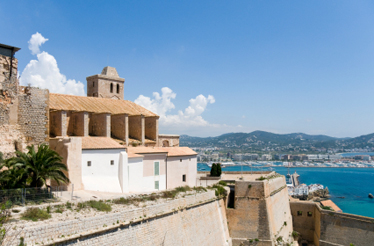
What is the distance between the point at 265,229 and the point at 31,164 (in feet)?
48.5

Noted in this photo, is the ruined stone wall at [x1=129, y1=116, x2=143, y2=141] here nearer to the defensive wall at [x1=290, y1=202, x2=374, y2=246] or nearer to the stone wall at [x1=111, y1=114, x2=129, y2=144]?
the stone wall at [x1=111, y1=114, x2=129, y2=144]

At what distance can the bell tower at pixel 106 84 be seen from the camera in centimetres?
2958

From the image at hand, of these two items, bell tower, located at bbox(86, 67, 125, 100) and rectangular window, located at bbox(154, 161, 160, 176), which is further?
bell tower, located at bbox(86, 67, 125, 100)

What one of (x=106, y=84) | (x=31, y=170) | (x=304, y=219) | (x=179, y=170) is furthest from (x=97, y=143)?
(x=304, y=219)

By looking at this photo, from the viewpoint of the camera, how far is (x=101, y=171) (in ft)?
59.2

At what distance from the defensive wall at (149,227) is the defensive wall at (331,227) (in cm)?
1008

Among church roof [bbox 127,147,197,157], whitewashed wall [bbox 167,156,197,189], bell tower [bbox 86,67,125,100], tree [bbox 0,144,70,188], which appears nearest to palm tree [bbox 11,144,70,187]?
tree [bbox 0,144,70,188]

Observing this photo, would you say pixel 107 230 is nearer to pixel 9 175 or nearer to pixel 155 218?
pixel 155 218

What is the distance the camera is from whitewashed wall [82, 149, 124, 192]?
55.9ft

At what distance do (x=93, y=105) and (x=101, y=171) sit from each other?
24.9 feet

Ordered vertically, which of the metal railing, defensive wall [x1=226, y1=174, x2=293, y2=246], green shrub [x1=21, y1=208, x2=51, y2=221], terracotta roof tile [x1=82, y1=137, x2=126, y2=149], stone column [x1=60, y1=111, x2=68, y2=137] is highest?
stone column [x1=60, y1=111, x2=68, y2=137]

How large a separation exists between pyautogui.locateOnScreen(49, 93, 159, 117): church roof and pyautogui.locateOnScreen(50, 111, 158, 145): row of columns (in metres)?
0.44

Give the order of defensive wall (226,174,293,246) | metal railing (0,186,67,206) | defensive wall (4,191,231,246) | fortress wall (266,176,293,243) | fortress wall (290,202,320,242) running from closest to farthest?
defensive wall (4,191,231,246), metal railing (0,186,67,206), defensive wall (226,174,293,246), fortress wall (266,176,293,243), fortress wall (290,202,320,242)

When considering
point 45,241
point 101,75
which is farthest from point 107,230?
point 101,75
